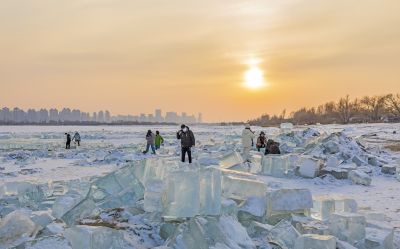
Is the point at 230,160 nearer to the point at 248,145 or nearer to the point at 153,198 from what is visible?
the point at 248,145

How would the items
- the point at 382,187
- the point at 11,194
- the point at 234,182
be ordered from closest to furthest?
the point at 234,182 → the point at 11,194 → the point at 382,187

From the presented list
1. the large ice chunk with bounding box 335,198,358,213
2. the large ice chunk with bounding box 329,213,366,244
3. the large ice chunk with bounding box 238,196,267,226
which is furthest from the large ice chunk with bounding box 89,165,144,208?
the large ice chunk with bounding box 335,198,358,213

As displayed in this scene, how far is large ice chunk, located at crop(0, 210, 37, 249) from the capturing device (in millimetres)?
4777

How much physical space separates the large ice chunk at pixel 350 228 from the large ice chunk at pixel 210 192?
Result: 62.8 inches

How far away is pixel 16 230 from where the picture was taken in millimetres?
4922

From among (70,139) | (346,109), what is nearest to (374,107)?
(346,109)

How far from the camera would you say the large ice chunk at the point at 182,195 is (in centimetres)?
536

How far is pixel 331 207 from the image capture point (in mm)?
6863

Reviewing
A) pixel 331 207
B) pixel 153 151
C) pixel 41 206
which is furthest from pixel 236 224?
pixel 153 151

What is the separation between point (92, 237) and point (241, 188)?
2.73 m

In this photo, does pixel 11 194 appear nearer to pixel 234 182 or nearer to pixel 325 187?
pixel 234 182

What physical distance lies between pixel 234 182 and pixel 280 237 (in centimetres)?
155

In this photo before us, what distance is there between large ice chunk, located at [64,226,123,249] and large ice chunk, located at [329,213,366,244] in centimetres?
284

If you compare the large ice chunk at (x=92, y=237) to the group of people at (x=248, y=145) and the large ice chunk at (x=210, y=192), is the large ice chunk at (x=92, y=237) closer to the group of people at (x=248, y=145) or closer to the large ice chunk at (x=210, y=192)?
the large ice chunk at (x=210, y=192)
